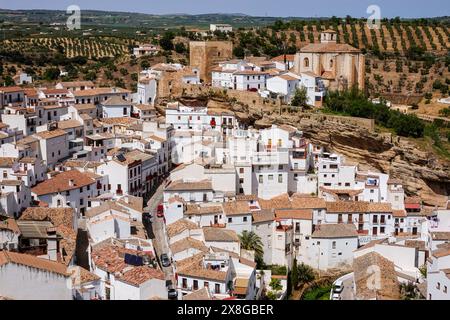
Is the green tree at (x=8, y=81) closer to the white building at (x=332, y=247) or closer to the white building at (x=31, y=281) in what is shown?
the white building at (x=332, y=247)

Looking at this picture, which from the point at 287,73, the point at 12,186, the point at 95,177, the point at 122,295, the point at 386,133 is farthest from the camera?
the point at 287,73

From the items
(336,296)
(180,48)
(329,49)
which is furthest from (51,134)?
(180,48)

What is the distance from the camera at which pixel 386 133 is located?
20.0 metres

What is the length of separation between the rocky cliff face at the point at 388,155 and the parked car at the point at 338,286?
603 centimetres

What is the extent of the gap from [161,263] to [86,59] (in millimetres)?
24501

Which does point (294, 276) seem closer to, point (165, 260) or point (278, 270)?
point (278, 270)

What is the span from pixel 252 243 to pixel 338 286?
90.0 inches

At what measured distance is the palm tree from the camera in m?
15.2

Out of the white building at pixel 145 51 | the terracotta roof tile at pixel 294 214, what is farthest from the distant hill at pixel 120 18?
the terracotta roof tile at pixel 294 214

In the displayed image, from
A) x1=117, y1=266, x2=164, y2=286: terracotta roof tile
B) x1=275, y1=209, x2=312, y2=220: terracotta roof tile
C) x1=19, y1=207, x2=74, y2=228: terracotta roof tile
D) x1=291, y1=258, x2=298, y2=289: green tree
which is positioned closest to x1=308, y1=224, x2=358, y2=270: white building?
x1=275, y1=209, x2=312, y2=220: terracotta roof tile

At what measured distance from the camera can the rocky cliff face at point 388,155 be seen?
63.0 ft
